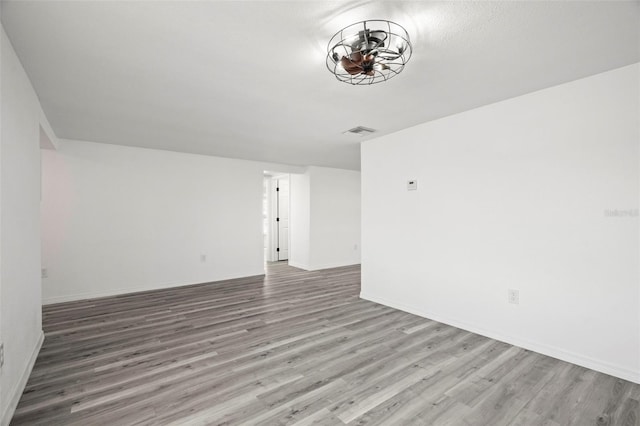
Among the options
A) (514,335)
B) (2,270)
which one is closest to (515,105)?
(514,335)

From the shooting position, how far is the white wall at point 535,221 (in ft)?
7.50

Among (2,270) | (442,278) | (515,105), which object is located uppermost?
(515,105)

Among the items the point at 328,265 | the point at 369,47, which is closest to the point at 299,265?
the point at 328,265

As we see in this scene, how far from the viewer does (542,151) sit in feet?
8.76

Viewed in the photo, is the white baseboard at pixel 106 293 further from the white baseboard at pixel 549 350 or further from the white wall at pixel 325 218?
the white baseboard at pixel 549 350

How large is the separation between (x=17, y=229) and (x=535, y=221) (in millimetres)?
4056

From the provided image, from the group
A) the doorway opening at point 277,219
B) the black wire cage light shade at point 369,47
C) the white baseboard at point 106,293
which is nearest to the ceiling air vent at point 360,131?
the black wire cage light shade at point 369,47

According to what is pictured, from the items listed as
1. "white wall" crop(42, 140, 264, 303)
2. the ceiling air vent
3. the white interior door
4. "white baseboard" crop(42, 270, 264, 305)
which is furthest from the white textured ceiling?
the white interior door

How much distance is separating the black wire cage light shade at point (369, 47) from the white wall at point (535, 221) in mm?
1583

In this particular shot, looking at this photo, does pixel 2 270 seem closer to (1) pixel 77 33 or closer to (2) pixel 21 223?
(2) pixel 21 223

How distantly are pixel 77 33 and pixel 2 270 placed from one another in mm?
1454

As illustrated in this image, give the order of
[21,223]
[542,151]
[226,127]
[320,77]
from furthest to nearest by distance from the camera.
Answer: [226,127], [542,151], [320,77], [21,223]

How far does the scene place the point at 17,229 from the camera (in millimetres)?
2018

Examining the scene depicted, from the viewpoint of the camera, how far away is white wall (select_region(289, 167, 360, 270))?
6.61m
